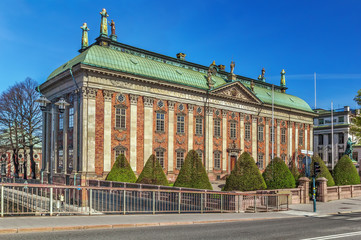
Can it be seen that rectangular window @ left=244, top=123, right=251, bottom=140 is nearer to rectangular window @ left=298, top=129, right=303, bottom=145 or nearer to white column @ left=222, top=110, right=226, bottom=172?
white column @ left=222, top=110, right=226, bottom=172

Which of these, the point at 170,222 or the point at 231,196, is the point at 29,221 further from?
the point at 231,196

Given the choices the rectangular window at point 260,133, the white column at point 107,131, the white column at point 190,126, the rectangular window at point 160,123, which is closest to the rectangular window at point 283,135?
the rectangular window at point 260,133

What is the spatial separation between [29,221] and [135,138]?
27175 millimetres

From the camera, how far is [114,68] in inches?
1507

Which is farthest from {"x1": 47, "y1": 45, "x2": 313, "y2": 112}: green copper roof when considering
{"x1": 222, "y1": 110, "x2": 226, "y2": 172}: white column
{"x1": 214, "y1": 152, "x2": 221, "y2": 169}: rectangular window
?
{"x1": 214, "y1": 152, "x2": 221, "y2": 169}: rectangular window

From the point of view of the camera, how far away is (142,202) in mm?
18734

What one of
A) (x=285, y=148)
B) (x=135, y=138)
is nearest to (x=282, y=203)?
(x=135, y=138)

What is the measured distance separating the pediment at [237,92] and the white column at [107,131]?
15.8 meters

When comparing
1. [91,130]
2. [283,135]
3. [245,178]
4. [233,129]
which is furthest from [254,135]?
[245,178]

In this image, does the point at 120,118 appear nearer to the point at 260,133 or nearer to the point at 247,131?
the point at 247,131

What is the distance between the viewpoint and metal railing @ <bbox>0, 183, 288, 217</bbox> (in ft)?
53.6

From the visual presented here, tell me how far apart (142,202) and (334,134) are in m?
69.7

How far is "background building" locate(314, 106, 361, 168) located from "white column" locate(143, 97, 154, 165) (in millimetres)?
50322

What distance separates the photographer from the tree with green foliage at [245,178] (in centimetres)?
2478
